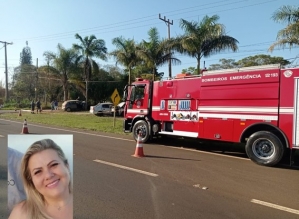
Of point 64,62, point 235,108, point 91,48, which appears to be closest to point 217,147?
point 235,108

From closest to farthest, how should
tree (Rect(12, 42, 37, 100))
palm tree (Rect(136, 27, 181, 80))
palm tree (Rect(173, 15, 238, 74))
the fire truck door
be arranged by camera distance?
1. the fire truck door
2. palm tree (Rect(173, 15, 238, 74))
3. palm tree (Rect(136, 27, 181, 80))
4. tree (Rect(12, 42, 37, 100))

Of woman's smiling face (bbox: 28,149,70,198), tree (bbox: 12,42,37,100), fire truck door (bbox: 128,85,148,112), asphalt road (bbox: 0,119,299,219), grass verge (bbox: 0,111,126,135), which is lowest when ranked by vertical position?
asphalt road (bbox: 0,119,299,219)

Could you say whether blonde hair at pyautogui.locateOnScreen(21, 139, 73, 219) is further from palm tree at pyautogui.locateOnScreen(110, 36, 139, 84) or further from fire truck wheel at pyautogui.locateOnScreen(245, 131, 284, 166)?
palm tree at pyautogui.locateOnScreen(110, 36, 139, 84)

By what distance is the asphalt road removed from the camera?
4281 millimetres

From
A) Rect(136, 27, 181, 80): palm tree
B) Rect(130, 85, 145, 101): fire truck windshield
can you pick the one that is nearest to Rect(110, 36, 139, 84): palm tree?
Rect(136, 27, 181, 80): palm tree

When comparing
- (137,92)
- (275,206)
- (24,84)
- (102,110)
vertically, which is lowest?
(275,206)

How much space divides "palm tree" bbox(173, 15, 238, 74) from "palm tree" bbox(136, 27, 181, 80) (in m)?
2.82

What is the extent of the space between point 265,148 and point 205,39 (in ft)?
45.4

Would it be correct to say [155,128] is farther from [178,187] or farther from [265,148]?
[178,187]

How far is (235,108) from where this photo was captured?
344 inches

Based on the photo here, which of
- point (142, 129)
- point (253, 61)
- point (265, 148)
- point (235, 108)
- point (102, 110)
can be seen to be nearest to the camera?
point (265, 148)

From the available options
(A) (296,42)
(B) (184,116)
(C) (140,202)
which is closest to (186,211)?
(C) (140,202)

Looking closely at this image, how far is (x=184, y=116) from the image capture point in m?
10.4

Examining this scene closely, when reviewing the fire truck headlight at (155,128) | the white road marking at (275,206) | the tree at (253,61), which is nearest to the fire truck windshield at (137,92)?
the fire truck headlight at (155,128)
